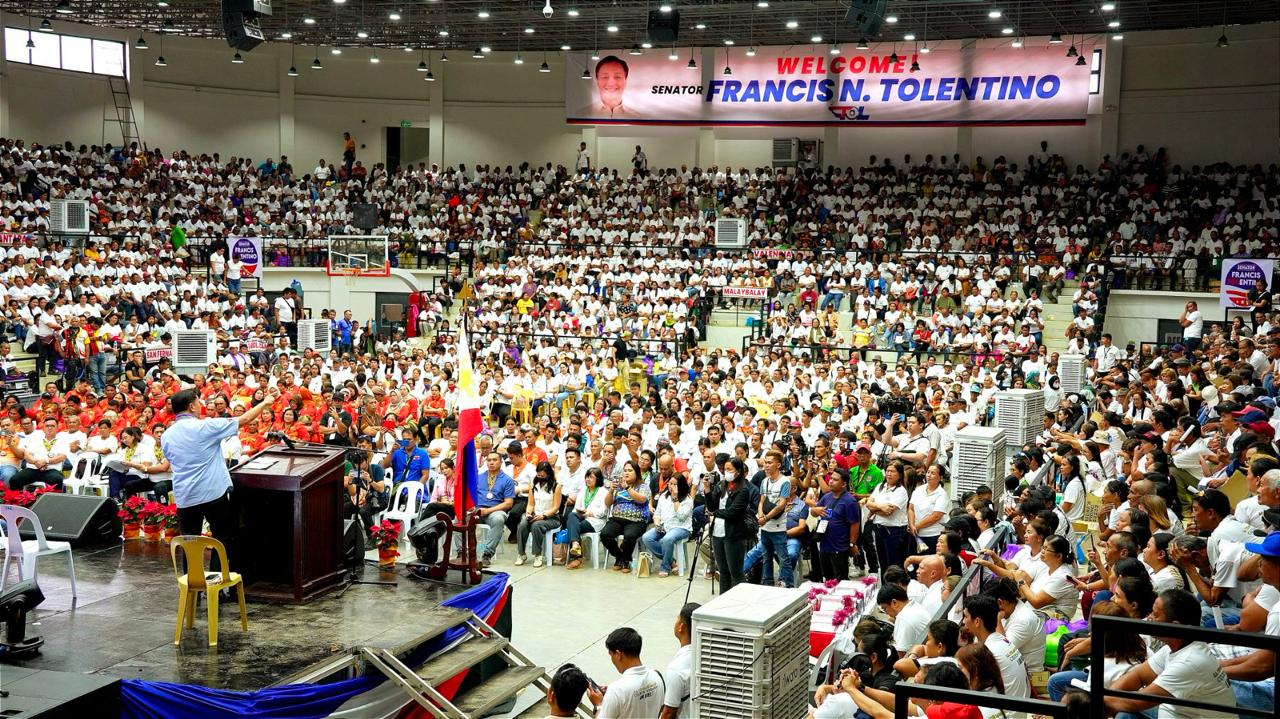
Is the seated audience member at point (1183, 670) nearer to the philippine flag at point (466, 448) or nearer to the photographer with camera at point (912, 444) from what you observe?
the philippine flag at point (466, 448)

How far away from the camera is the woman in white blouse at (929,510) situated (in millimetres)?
10492

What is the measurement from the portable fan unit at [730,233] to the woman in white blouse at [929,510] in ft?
54.9

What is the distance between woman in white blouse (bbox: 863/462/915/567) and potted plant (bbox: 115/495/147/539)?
6437mm

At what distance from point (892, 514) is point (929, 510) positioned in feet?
1.11

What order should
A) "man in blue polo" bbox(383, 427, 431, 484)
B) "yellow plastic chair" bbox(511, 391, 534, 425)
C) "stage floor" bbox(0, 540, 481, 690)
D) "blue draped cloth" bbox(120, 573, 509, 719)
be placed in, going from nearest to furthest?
"blue draped cloth" bbox(120, 573, 509, 719) < "stage floor" bbox(0, 540, 481, 690) < "man in blue polo" bbox(383, 427, 431, 484) < "yellow plastic chair" bbox(511, 391, 534, 425)

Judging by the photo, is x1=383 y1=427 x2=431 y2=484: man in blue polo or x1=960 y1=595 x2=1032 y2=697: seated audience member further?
x1=383 y1=427 x2=431 y2=484: man in blue polo

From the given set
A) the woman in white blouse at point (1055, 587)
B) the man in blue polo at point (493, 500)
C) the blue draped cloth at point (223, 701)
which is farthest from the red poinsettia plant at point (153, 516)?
the woman in white blouse at point (1055, 587)

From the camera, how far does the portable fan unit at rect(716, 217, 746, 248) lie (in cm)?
2706

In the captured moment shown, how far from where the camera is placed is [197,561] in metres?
7.60

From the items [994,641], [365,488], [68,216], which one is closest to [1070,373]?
[365,488]

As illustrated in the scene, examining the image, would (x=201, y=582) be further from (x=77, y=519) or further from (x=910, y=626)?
(x=910, y=626)

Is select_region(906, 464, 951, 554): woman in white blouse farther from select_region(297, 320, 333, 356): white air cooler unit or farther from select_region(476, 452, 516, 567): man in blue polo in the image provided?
select_region(297, 320, 333, 356): white air cooler unit

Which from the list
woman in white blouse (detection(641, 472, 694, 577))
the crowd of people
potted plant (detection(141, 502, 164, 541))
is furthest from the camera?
woman in white blouse (detection(641, 472, 694, 577))

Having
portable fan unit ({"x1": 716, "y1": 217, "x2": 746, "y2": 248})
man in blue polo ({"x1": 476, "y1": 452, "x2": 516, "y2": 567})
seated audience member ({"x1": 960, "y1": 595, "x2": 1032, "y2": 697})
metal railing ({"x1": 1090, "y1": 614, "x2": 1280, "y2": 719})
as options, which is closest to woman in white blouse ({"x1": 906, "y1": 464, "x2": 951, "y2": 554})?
man in blue polo ({"x1": 476, "y1": 452, "x2": 516, "y2": 567})
